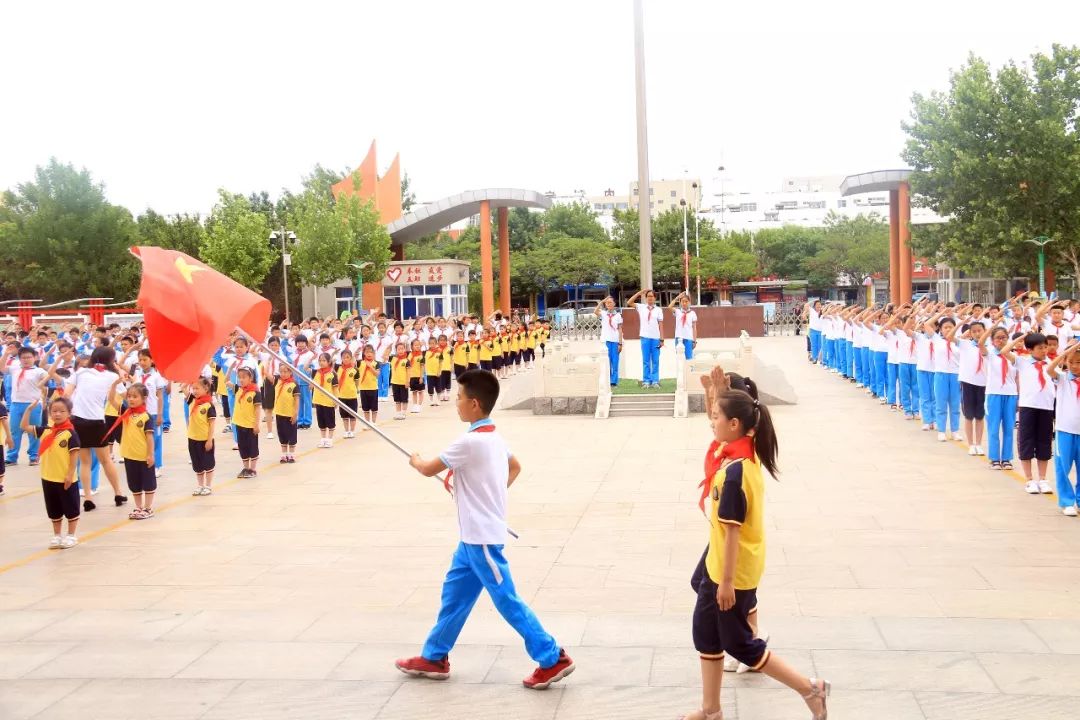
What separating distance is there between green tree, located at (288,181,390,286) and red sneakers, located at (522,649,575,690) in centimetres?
3952

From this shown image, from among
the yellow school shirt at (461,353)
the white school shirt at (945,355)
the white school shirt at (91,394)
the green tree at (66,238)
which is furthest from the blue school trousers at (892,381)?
the green tree at (66,238)

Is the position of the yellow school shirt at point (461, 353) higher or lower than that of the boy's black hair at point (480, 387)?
lower

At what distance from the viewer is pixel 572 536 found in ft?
30.8

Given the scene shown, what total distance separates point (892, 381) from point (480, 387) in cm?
1448

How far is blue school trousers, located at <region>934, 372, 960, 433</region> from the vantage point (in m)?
14.6

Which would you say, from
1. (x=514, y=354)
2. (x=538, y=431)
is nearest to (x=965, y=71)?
(x=514, y=354)

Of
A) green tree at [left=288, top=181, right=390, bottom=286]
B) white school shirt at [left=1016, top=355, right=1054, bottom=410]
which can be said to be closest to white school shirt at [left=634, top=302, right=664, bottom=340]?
white school shirt at [left=1016, top=355, right=1054, bottom=410]

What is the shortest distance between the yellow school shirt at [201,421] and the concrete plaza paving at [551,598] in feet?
2.20

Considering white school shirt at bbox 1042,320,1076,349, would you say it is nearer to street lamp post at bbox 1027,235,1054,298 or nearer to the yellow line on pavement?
the yellow line on pavement

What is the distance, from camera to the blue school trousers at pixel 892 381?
18.4 m

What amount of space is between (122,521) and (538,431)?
25.7 ft

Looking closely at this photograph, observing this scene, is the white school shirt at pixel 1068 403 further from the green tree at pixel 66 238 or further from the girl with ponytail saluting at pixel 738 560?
the green tree at pixel 66 238

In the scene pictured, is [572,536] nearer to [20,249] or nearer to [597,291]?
[20,249]

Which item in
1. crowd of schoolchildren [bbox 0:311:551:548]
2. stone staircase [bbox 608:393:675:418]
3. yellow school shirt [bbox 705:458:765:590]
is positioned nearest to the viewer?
yellow school shirt [bbox 705:458:765:590]
